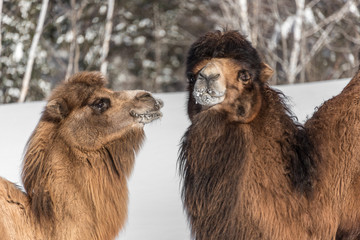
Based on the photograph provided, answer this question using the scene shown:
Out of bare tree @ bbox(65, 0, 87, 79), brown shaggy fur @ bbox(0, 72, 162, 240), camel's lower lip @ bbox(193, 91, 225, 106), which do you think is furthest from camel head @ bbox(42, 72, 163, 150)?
bare tree @ bbox(65, 0, 87, 79)

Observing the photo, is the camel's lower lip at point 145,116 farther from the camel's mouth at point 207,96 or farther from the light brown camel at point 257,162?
the camel's mouth at point 207,96

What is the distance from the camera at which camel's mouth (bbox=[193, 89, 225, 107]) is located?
464 centimetres

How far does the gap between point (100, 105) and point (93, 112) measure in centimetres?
8

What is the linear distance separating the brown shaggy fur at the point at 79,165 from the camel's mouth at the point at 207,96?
70 centimetres

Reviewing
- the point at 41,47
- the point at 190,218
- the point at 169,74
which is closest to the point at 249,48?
the point at 190,218

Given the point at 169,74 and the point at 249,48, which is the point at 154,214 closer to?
the point at 249,48

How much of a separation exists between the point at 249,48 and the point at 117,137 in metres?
1.23

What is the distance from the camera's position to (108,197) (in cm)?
522

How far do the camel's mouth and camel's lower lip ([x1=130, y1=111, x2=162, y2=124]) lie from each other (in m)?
0.65

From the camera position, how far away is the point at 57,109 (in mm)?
5199

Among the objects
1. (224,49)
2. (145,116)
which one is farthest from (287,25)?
(224,49)

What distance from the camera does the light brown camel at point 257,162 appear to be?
15.4 ft

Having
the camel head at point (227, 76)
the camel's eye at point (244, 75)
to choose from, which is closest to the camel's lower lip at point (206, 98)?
the camel head at point (227, 76)

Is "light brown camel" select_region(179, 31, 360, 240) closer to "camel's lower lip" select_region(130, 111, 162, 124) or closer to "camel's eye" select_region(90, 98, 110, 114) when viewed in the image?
"camel's lower lip" select_region(130, 111, 162, 124)
